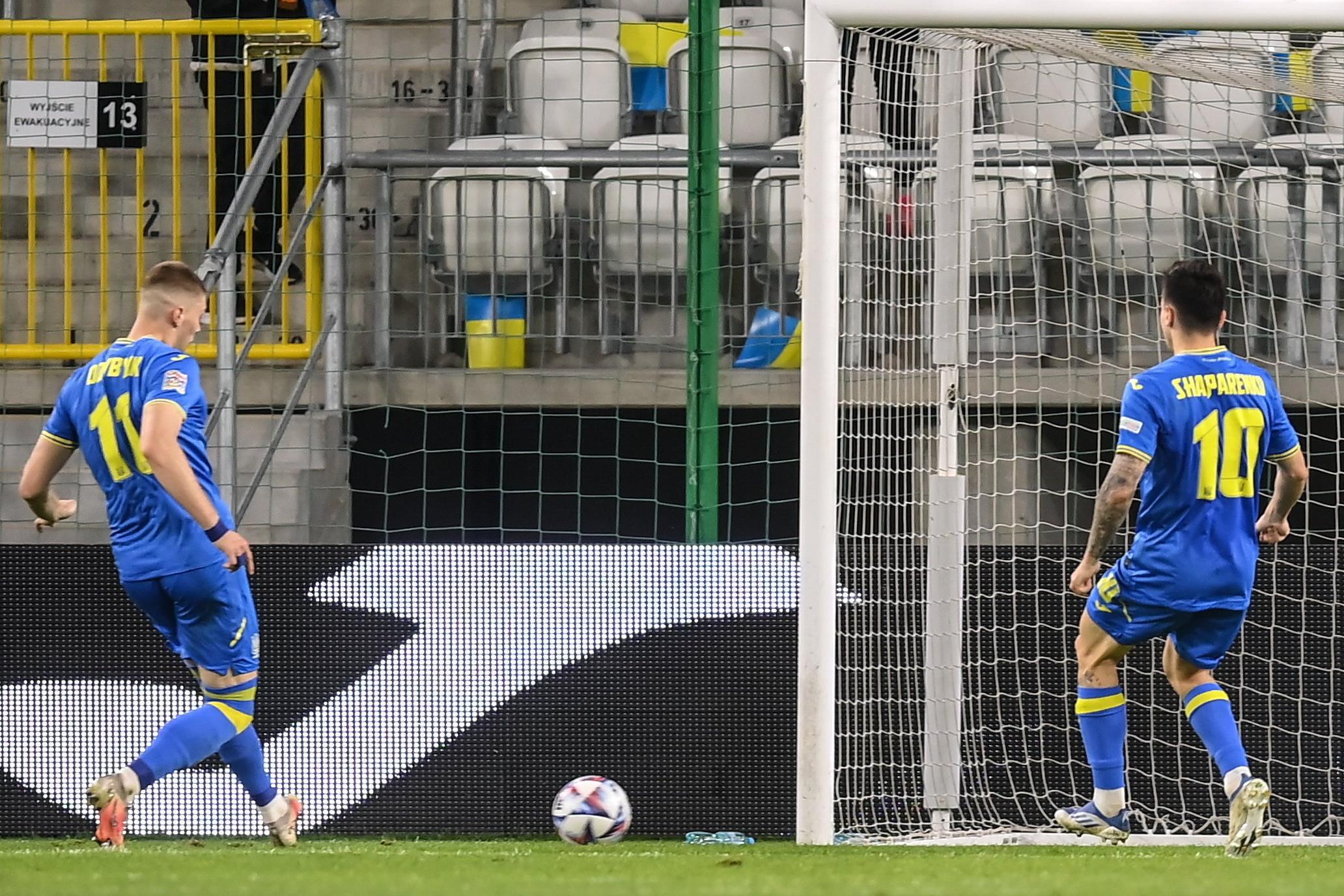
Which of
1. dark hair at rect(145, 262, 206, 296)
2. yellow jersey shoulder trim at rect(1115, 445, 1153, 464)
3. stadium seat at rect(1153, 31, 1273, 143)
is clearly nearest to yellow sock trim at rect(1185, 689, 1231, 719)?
yellow jersey shoulder trim at rect(1115, 445, 1153, 464)

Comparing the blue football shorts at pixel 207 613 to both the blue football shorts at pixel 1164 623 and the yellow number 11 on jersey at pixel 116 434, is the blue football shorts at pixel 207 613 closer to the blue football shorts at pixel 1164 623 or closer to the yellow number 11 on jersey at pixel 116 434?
the yellow number 11 on jersey at pixel 116 434

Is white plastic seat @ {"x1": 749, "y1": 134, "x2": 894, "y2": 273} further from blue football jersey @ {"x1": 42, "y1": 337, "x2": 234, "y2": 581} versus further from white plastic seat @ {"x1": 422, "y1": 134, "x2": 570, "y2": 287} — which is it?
blue football jersey @ {"x1": 42, "y1": 337, "x2": 234, "y2": 581}

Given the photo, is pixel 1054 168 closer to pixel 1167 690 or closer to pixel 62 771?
pixel 1167 690

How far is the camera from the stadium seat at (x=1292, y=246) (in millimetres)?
6105

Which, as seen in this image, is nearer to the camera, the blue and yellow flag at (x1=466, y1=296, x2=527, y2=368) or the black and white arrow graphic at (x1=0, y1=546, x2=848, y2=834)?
the black and white arrow graphic at (x1=0, y1=546, x2=848, y2=834)

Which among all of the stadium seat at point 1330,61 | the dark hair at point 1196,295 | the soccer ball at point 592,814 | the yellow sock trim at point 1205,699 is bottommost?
the soccer ball at point 592,814

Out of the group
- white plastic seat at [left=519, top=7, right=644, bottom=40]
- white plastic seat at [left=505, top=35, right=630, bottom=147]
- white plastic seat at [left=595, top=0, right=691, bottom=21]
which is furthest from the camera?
white plastic seat at [left=595, top=0, right=691, bottom=21]

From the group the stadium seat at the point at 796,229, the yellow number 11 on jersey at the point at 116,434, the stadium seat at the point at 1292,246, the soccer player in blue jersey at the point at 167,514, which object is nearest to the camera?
the soccer player in blue jersey at the point at 167,514

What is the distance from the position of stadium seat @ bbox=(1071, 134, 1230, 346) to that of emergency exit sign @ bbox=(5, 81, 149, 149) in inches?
144

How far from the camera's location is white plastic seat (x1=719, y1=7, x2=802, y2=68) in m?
7.00

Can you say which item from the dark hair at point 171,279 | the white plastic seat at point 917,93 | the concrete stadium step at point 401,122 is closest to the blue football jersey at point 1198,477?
the white plastic seat at point 917,93

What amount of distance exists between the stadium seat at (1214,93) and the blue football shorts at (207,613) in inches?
125

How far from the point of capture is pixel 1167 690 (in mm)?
5312

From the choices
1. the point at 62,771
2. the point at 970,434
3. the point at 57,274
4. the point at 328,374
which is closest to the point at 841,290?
the point at 970,434
